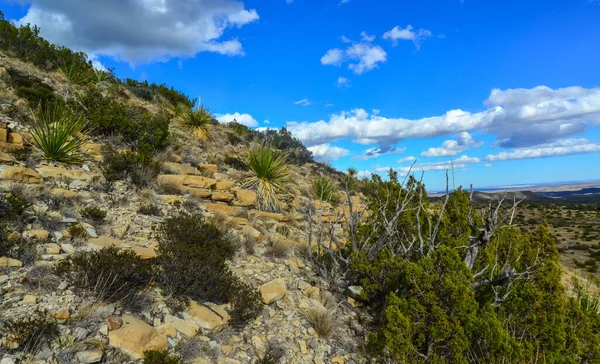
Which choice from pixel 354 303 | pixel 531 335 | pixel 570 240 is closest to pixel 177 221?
pixel 354 303

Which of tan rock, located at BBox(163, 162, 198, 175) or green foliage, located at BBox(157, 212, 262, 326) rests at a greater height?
tan rock, located at BBox(163, 162, 198, 175)

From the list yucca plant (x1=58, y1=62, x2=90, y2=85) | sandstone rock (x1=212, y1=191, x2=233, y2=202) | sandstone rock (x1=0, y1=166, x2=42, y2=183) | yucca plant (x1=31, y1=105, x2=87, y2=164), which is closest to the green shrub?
sandstone rock (x1=0, y1=166, x2=42, y2=183)

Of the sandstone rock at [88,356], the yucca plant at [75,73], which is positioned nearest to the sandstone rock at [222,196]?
the sandstone rock at [88,356]

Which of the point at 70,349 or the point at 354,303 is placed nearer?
the point at 70,349

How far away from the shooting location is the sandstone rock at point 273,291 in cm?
498

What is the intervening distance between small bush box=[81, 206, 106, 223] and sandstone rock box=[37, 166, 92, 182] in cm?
162

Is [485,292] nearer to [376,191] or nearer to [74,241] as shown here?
[376,191]

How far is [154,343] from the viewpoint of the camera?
3350 mm

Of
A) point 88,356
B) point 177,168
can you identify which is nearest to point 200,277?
point 88,356

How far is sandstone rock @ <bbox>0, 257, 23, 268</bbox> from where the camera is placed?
3.70 m

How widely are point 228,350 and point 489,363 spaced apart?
10.3 ft

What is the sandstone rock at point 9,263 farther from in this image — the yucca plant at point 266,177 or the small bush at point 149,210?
the yucca plant at point 266,177

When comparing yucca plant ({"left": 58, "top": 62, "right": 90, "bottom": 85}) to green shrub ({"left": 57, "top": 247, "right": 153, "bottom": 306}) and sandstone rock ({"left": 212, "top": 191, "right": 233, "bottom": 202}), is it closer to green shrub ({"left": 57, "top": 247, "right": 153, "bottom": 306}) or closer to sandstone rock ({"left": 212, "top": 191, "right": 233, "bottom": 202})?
sandstone rock ({"left": 212, "top": 191, "right": 233, "bottom": 202})

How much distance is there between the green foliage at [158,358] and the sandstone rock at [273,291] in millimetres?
1910
